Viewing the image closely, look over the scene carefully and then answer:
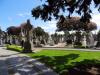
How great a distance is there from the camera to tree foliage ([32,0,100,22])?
18.7 m

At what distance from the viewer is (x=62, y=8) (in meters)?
19.2

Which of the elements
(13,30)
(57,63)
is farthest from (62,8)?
(13,30)

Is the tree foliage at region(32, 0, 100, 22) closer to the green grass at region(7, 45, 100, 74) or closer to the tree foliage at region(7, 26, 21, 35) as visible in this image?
the green grass at region(7, 45, 100, 74)

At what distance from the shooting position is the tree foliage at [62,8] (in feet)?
61.4

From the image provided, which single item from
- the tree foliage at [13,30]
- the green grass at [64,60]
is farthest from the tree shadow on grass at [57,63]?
the tree foliage at [13,30]

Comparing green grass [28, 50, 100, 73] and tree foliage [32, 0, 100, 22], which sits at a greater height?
tree foliage [32, 0, 100, 22]

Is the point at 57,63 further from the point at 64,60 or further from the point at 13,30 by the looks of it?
the point at 13,30

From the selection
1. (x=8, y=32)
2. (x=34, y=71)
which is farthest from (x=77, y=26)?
(x=34, y=71)

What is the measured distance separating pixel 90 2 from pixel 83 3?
54 centimetres

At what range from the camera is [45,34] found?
347ft

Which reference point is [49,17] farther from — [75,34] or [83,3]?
[75,34]

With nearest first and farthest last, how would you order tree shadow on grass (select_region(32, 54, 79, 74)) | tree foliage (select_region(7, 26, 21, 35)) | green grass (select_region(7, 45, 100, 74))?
tree shadow on grass (select_region(32, 54, 79, 74)) → green grass (select_region(7, 45, 100, 74)) → tree foliage (select_region(7, 26, 21, 35))

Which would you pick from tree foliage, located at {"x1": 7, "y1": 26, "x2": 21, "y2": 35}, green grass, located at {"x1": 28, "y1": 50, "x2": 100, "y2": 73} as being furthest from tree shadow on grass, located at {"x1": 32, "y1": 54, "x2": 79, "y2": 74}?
tree foliage, located at {"x1": 7, "y1": 26, "x2": 21, "y2": 35}

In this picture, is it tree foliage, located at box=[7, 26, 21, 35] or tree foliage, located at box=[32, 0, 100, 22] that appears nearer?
tree foliage, located at box=[32, 0, 100, 22]
